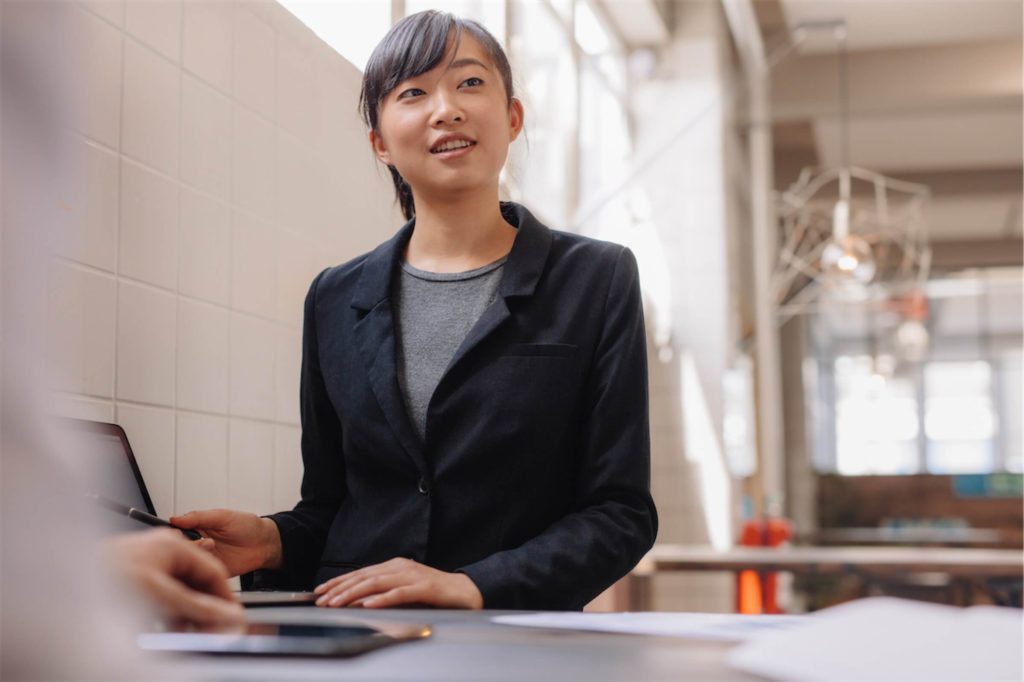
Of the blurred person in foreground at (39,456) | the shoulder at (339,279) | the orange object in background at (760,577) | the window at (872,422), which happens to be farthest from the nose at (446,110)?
the window at (872,422)

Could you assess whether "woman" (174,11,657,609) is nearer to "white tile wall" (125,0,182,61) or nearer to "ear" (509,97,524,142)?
"ear" (509,97,524,142)

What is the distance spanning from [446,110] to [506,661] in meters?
1.00

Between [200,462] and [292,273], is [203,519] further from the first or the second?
[292,273]

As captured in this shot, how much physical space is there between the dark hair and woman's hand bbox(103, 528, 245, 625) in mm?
953

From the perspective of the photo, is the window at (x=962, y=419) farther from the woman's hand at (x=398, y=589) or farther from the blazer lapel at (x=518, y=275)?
the woman's hand at (x=398, y=589)

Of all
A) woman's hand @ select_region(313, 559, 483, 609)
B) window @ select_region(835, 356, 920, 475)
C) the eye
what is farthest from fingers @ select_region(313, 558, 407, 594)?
window @ select_region(835, 356, 920, 475)

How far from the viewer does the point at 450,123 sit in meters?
1.52

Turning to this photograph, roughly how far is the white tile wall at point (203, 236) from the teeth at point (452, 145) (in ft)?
1.47

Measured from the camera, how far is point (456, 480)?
1449mm

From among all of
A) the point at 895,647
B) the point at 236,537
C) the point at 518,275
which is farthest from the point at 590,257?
the point at 895,647

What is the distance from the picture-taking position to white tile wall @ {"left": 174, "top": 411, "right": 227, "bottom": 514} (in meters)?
1.92

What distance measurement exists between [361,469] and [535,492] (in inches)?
9.7

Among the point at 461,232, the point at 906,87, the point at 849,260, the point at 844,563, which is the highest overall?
the point at 906,87

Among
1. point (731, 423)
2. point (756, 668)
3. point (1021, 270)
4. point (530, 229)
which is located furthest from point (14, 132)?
point (1021, 270)
